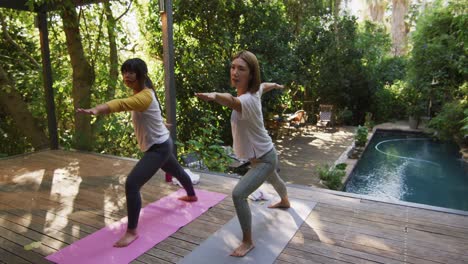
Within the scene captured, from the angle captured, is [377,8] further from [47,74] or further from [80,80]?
[47,74]

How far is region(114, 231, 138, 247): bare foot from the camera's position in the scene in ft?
7.22

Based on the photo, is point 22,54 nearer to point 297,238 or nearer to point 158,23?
point 158,23

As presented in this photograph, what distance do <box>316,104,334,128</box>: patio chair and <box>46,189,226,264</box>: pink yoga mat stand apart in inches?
345

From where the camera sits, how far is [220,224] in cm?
251

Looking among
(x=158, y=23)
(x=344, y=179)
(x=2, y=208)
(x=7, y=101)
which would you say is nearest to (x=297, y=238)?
(x=2, y=208)

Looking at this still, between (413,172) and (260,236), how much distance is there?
6832 mm

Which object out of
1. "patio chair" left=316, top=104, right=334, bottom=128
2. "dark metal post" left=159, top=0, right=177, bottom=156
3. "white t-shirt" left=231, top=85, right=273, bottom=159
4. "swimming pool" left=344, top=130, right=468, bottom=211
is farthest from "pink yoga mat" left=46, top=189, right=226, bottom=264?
"patio chair" left=316, top=104, right=334, bottom=128

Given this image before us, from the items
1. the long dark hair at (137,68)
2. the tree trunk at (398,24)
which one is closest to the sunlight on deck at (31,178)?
the long dark hair at (137,68)

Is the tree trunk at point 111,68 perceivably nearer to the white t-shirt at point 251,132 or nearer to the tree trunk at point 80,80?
the tree trunk at point 80,80

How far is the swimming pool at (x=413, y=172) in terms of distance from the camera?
643cm

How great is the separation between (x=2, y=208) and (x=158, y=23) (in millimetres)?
4925

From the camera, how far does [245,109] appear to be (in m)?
1.90

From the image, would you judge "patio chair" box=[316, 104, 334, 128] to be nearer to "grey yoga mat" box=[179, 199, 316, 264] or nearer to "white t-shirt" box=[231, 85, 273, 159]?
"grey yoga mat" box=[179, 199, 316, 264]

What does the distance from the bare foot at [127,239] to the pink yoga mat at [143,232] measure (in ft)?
0.08
